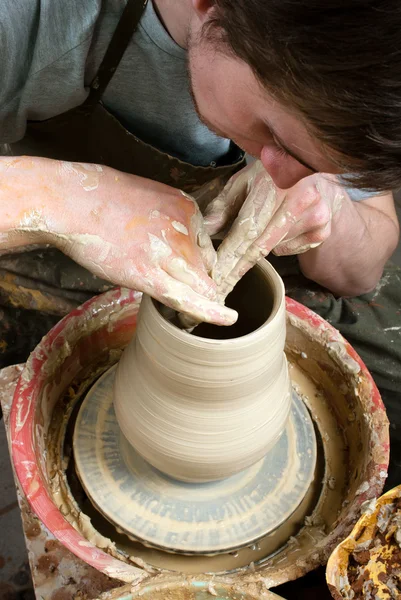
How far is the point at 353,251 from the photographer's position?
1.78 meters

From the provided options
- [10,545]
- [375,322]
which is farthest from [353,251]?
[10,545]

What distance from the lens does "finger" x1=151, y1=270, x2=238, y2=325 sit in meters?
1.02

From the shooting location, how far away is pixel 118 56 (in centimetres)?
134

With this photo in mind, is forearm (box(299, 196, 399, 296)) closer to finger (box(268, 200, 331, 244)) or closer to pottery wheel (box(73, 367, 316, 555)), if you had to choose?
finger (box(268, 200, 331, 244))

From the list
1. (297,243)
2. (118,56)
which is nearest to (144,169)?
(118,56)

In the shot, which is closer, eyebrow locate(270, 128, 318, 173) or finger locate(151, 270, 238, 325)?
eyebrow locate(270, 128, 318, 173)

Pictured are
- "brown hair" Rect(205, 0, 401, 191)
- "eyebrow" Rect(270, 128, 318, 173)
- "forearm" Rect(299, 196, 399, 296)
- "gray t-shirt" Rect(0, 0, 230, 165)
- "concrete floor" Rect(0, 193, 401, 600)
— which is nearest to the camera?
"brown hair" Rect(205, 0, 401, 191)

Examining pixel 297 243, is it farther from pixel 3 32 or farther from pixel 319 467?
pixel 3 32

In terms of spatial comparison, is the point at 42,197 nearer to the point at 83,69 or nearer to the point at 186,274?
the point at 186,274

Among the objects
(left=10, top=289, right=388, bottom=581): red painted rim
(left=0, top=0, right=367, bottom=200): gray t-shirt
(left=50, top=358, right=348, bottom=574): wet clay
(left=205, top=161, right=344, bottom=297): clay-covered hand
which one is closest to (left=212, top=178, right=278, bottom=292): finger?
(left=205, top=161, right=344, bottom=297): clay-covered hand

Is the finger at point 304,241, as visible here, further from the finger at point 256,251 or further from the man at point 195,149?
the finger at point 256,251

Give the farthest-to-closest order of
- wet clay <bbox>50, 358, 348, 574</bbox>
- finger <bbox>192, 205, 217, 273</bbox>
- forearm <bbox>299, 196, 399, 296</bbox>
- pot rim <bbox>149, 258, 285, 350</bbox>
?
forearm <bbox>299, 196, 399, 296</bbox> → wet clay <bbox>50, 358, 348, 574</bbox> → finger <bbox>192, 205, 217, 273</bbox> → pot rim <bbox>149, 258, 285, 350</bbox>

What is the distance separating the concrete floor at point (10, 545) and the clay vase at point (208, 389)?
1039 mm

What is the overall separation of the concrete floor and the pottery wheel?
2.79 ft
